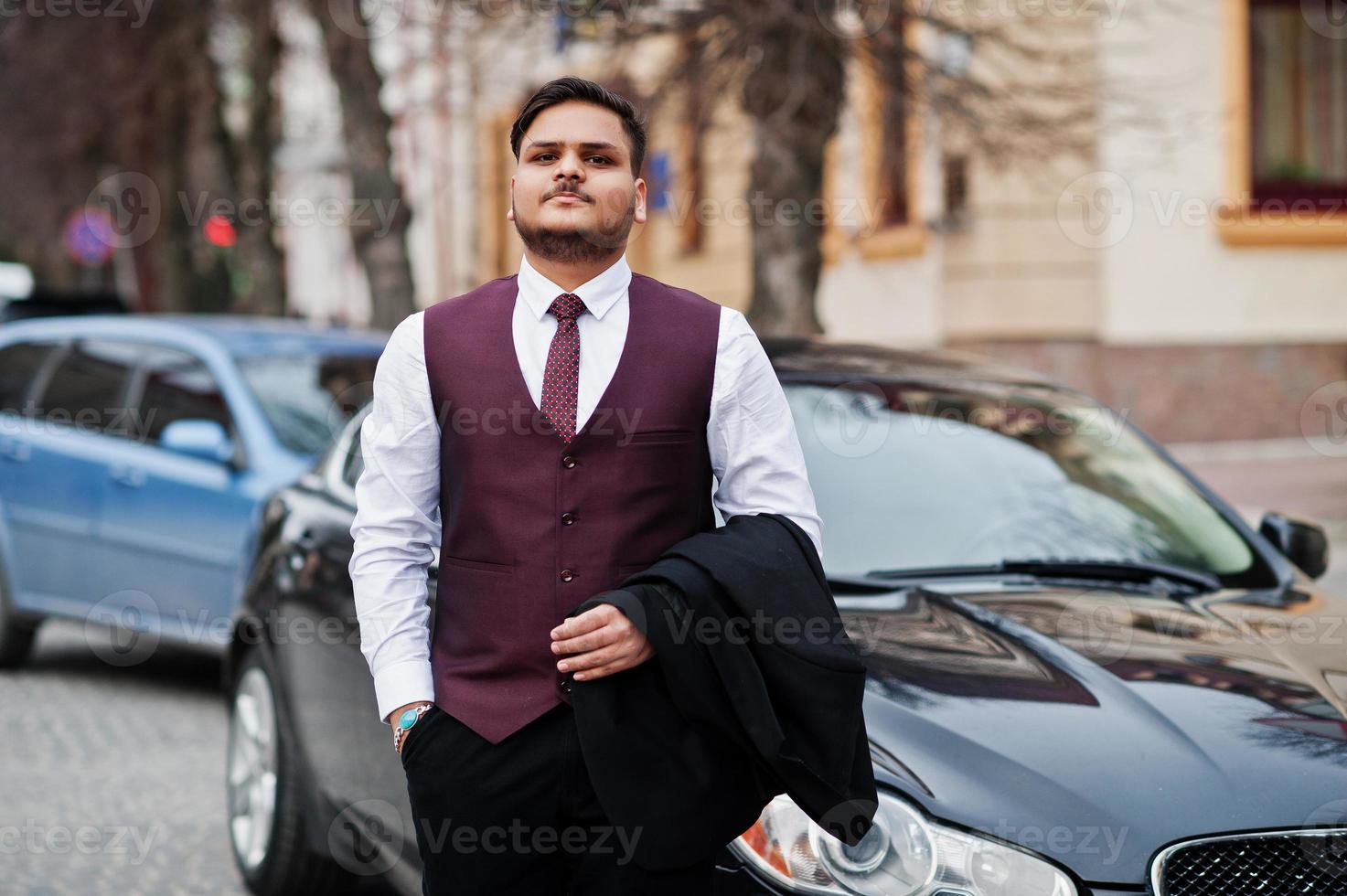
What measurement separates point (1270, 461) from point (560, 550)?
514 inches

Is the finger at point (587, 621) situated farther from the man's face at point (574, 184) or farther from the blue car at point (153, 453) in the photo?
the blue car at point (153, 453)

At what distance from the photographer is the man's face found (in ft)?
8.57

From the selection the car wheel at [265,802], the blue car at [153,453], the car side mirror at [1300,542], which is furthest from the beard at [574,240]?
the blue car at [153,453]

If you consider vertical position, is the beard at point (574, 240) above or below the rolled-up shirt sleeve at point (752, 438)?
above

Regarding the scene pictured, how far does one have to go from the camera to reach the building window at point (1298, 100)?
1603cm

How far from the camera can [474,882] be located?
8.63 feet

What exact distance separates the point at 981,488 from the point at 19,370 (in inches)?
251

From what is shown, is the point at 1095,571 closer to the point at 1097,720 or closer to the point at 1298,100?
the point at 1097,720

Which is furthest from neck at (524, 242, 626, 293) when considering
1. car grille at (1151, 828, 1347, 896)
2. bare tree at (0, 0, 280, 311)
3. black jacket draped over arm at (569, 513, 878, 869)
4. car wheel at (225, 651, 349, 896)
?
bare tree at (0, 0, 280, 311)

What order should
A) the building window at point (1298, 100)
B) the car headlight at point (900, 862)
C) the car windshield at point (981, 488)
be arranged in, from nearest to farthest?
the car headlight at point (900, 862), the car windshield at point (981, 488), the building window at point (1298, 100)

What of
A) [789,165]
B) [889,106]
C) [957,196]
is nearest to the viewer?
[789,165]

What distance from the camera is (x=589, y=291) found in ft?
8.84

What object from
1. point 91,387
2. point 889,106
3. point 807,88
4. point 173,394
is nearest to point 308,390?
point 173,394

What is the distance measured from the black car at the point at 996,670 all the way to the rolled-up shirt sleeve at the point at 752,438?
0.58 metres
